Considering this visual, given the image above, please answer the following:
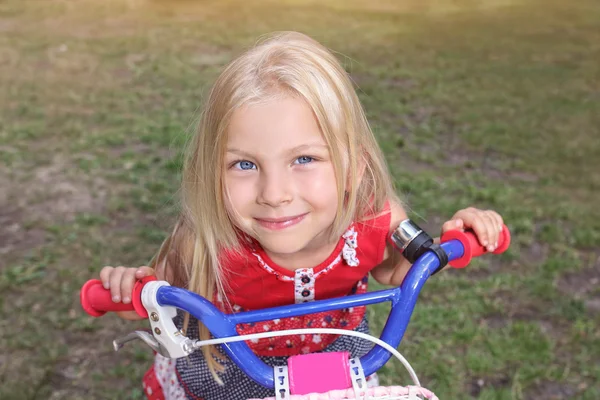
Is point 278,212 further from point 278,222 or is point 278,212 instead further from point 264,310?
point 264,310

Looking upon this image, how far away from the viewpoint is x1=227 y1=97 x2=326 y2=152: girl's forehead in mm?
1646

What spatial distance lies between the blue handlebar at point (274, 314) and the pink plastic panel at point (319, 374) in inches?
3.4

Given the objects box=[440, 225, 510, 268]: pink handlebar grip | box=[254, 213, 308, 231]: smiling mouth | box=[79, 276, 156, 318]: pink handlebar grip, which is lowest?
box=[79, 276, 156, 318]: pink handlebar grip

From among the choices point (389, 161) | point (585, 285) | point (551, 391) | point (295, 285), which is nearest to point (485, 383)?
point (551, 391)

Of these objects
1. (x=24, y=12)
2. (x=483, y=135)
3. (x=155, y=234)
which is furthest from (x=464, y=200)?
(x=24, y=12)

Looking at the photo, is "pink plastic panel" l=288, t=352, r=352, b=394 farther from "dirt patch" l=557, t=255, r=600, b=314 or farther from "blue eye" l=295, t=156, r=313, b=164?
"dirt patch" l=557, t=255, r=600, b=314

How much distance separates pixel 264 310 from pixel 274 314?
29 millimetres

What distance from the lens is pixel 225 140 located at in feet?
5.66

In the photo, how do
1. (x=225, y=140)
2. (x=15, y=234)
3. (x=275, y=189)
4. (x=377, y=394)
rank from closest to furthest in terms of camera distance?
1. (x=377, y=394)
2. (x=275, y=189)
3. (x=225, y=140)
4. (x=15, y=234)

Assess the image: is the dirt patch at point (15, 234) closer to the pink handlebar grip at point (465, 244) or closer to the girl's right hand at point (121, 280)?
the girl's right hand at point (121, 280)

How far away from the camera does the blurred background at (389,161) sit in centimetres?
329

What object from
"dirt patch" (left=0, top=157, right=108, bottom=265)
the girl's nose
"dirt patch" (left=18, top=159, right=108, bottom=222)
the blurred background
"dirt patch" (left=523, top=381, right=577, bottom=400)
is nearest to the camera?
the girl's nose

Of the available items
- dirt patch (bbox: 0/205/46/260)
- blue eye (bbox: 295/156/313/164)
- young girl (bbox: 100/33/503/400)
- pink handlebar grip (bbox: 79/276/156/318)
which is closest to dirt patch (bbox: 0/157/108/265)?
dirt patch (bbox: 0/205/46/260)

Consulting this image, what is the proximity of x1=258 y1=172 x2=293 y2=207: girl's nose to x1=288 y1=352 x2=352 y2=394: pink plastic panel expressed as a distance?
40 cm
